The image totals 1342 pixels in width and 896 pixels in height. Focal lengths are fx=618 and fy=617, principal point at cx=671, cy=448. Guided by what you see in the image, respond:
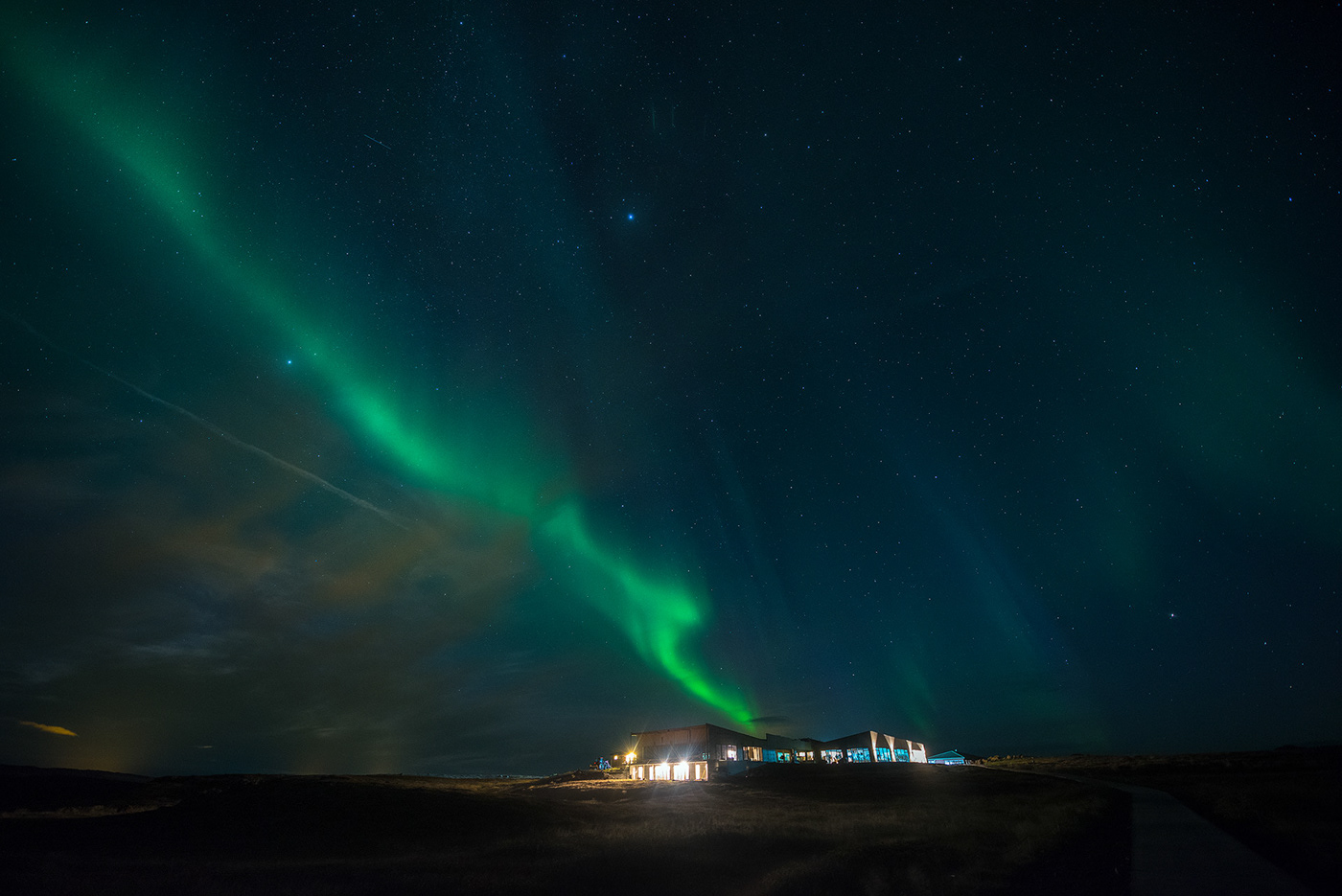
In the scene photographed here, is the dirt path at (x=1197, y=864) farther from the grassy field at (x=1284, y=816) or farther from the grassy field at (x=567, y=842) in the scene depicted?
the grassy field at (x=567, y=842)

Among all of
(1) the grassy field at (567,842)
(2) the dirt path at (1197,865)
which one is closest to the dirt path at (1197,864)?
(2) the dirt path at (1197,865)

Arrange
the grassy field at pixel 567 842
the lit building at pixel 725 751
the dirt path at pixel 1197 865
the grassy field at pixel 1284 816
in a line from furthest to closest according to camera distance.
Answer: the lit building at pixel 725 751 < the grassy field at pixel 567 842 < the grassy field at pixel 1284 816 < the dirt path at pixel 1197 865

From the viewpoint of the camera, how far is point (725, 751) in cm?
5400

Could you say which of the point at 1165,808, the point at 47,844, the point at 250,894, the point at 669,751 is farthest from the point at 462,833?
the point at 669,751

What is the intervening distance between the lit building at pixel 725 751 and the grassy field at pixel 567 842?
20646 millimetres

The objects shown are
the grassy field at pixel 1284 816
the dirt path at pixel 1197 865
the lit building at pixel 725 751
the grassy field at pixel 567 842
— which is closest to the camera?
the dirt path at pixel 1197 865

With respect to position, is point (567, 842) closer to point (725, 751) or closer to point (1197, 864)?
point (1197, 864)

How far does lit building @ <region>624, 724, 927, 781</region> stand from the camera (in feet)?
172

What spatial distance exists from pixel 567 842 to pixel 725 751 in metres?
39.3

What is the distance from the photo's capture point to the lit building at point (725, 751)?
5238cm

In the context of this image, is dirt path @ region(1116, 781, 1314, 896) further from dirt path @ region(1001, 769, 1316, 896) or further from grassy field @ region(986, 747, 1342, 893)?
grassy field @ region(986, 747, 1342, 893)

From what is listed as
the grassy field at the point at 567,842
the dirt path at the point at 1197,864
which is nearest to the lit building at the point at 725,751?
A: the grassy field at the point at 567,842

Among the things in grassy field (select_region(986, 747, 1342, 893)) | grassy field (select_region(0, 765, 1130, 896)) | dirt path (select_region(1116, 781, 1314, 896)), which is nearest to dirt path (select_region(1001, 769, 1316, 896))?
dirt path (select_region(1116, 781, 1314, 896))

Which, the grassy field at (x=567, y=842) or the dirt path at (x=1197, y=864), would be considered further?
the grassy field at (x=567, y=842)
